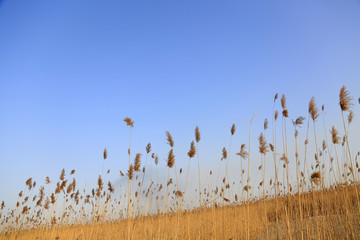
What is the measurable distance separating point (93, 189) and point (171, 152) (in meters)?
4.92

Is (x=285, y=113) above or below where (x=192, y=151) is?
above

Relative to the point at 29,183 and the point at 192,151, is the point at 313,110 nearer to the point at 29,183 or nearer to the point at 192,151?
the point at 192,151

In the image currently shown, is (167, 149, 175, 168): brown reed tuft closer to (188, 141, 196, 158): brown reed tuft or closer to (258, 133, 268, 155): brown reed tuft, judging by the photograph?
(188, 141, 196, 158): brown reed tuft

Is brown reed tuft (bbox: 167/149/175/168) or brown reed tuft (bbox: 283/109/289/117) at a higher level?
brown reed tuft (bbox: 283/109/289/117)

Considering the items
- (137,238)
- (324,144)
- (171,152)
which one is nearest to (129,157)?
(171,152)

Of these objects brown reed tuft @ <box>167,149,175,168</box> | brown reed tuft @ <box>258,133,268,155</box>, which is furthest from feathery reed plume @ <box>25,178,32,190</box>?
brown reed tuft @ <box>258,133,268,155</box>

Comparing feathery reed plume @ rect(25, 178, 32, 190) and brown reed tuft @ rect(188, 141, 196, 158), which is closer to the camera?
brown reed tuft @ rect(188, 141, 196, 158)

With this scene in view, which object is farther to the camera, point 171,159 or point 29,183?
point 29,183

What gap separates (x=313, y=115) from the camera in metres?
4.29

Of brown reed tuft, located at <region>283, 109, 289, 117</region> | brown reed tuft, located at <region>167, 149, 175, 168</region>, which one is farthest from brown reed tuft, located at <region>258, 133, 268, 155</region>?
brown reed tuft, located at <region>167, 149, 175, 168</region>

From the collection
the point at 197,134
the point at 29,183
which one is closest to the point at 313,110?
the point at 197,134

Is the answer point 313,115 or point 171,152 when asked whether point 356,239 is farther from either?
point 171,152

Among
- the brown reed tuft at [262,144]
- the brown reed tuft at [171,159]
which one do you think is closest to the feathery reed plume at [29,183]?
the brown reed tuft at [171,159]

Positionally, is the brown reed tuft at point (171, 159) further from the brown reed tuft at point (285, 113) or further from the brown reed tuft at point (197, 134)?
the brown reed tuft at point (285, 113)
